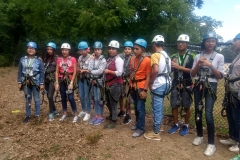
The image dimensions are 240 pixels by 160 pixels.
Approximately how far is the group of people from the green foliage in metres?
8.01

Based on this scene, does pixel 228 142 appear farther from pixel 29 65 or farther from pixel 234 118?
pixel 29 65

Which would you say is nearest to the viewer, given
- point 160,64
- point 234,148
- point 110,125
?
point 234,148

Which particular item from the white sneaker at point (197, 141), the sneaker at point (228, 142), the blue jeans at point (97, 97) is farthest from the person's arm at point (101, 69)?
the sneaker at point (228, 142)

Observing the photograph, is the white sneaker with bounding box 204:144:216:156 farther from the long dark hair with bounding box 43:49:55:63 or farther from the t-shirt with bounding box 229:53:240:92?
the long dark hair with bounding box 43:49:55:63

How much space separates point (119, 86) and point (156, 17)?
11.5 meters

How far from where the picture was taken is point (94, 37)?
579 inches

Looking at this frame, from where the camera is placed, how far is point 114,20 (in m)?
13.8

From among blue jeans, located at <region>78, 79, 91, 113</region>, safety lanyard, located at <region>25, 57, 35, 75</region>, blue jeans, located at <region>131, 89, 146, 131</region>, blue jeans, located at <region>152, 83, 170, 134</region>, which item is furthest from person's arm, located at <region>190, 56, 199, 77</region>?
→ safety lanyard, located at <region>25, 57, 35, 75</region>

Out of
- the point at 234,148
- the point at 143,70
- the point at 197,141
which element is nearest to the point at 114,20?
the point at 143,70

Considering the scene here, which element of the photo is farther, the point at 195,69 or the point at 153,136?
the point at 153,136

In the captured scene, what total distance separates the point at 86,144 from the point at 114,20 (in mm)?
10032

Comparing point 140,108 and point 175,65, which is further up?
point 175,65

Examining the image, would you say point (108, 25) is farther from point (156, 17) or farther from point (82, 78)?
point (82, 78)

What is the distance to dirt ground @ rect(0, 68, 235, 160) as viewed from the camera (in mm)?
4582
